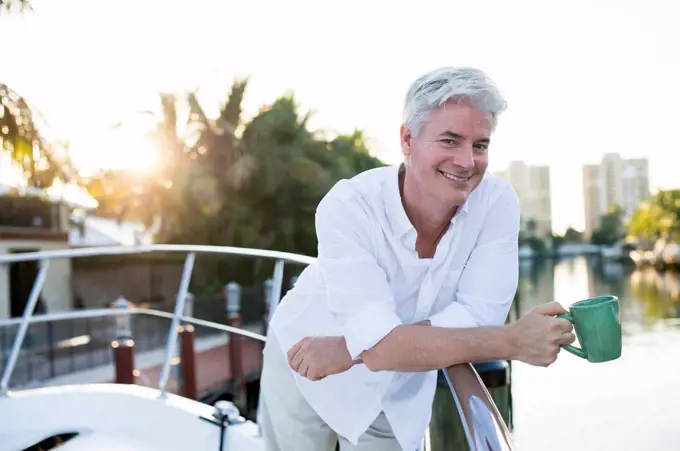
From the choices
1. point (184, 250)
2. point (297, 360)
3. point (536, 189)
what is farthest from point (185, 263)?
point (536, 189)

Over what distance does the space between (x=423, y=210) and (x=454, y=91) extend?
0.23 meters

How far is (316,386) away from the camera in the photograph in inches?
49.2

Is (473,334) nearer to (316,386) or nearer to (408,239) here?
(408,239)

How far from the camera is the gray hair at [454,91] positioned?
1.03 metres

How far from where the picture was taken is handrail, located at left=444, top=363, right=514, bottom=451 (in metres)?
0.76

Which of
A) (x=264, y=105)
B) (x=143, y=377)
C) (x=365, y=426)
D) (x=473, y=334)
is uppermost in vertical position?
(x=264, y=105)

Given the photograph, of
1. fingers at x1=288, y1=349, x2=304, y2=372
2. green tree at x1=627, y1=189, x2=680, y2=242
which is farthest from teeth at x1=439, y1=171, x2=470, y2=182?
green tree at x1=627, y1=189, x2=680, y2=242

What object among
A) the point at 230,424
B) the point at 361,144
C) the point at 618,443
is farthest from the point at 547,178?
the point at 230,424

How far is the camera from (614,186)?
130m

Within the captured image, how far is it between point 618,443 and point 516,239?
12421 mm

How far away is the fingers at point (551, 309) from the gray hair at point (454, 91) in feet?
1.07

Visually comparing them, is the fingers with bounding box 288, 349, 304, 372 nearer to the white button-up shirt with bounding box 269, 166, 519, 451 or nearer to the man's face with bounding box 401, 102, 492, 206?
the white button-up shirt with bounding box 269, 166, 519, 451

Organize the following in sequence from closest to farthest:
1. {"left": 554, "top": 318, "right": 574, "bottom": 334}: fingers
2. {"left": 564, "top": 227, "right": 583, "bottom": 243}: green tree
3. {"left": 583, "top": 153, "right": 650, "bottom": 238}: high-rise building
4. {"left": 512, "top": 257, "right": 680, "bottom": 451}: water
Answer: {"left": 554, "top": 318, "right": 574, "bottom": 334}: fingers, {"left": 512, "top": 257, "right": 680, "bottom": 451}: water, {"left": 564, "top": 227, "right": 583, "bottom": 243}: green tree, {"left": 583, "top": 153, "right": 650, "bottom": 238}: high-rise building

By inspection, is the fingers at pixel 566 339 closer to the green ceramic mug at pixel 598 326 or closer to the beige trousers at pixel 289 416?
the green ceramic mug at pixel 598 326
